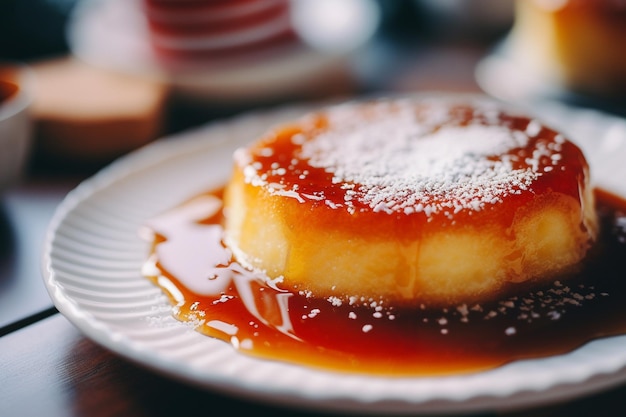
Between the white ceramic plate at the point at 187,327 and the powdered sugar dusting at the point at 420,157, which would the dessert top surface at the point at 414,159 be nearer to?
the powdered sugar dusting at the point at 420,157

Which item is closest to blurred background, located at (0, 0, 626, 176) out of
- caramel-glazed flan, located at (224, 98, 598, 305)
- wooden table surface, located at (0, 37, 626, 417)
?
wooden table surface, located at (0, 37, 626, 417)

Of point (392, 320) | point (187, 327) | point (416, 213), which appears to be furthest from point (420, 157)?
point (187, 327)

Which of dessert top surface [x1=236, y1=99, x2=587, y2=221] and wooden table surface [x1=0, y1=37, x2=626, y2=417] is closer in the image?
wooden table surface [x1=0, y1=37, x2=626, y2=417]

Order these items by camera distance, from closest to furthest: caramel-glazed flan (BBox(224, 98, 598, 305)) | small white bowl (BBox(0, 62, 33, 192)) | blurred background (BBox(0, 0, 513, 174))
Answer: caramel-glazed flan (BBox(224, 98, 598, 305)), small white bowl (BBox(0, 62, 33, 192)), blurred background (BBox(0, 0, 513, 174))

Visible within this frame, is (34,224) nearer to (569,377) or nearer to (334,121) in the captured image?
(334,121)

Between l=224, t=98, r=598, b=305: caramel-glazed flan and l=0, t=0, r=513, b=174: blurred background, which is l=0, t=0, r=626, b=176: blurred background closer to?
l=0, t=0, r=513, b=174: blurred background

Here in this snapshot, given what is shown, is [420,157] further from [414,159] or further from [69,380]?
[69,380]
